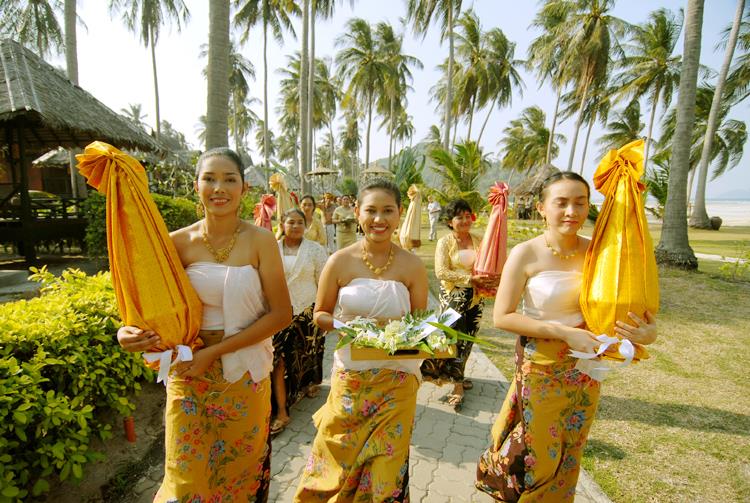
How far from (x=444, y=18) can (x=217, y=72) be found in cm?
2028

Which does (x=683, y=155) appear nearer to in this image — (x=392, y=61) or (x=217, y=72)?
(x=217, y=72)

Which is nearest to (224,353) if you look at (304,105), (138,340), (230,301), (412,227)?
(230,301)

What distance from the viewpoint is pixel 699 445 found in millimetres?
3531

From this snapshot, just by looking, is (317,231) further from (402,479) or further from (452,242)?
(402,479)

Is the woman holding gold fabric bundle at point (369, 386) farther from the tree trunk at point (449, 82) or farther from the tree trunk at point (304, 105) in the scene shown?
the tree trunk at point (449, 82)

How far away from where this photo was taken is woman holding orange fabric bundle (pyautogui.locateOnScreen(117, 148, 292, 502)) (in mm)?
1979

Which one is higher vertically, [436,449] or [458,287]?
[458,287]

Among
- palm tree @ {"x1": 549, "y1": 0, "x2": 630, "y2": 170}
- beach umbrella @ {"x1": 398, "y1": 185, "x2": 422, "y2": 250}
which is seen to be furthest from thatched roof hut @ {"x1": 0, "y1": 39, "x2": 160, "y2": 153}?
palm tree @ {"x1": 549, "y1": 0, "x2": 630, "y2": 170}

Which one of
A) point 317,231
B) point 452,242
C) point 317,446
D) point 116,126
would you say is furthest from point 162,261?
point 116,126

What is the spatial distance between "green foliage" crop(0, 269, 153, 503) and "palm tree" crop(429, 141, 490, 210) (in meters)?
10.5

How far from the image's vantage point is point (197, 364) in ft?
6.40

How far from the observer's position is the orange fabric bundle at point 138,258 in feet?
6.04

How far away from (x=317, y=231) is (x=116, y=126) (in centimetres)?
754

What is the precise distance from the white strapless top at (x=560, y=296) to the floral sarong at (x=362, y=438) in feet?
2.81
